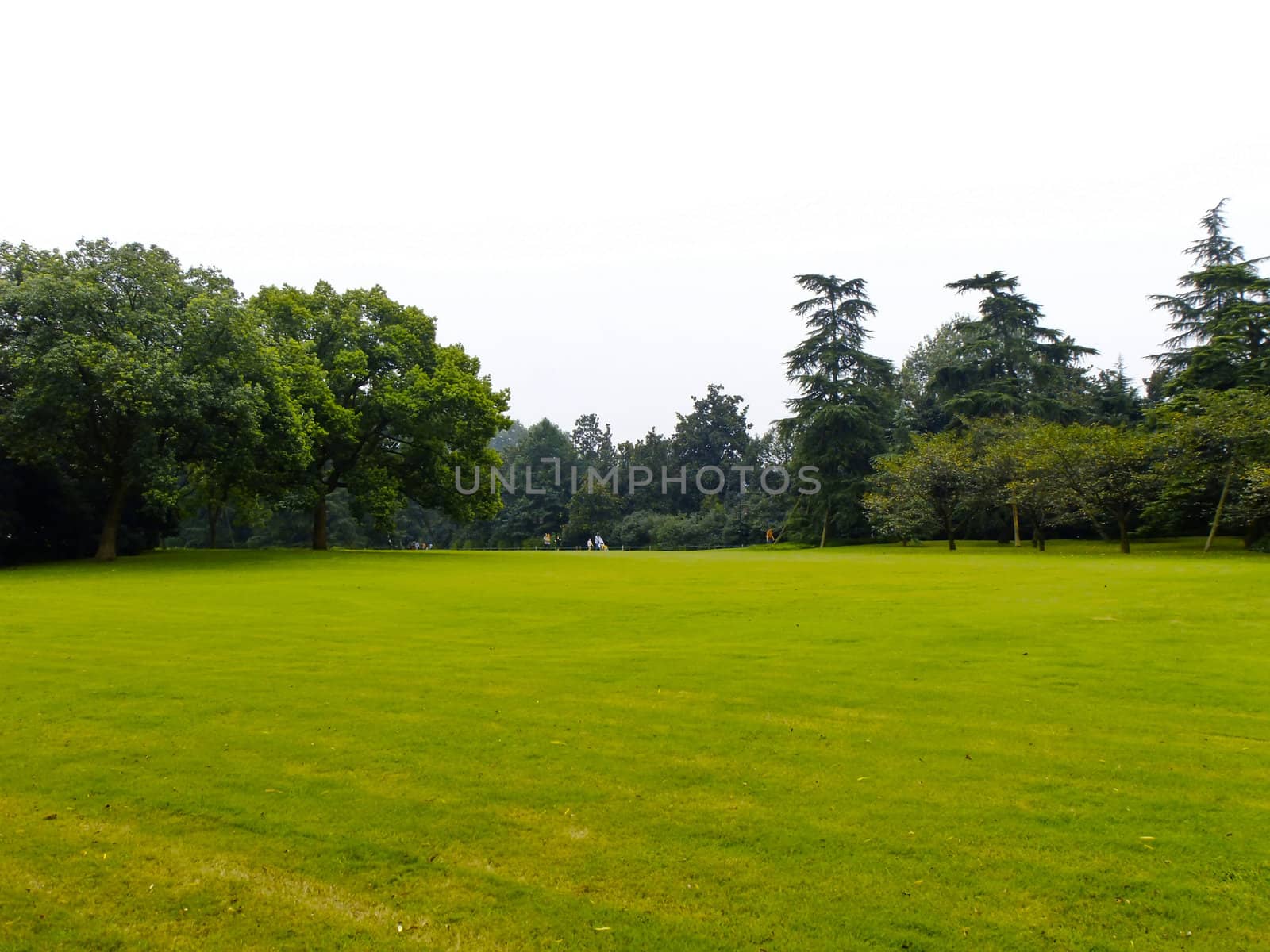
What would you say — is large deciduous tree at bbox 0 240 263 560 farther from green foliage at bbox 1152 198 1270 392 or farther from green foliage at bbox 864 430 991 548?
green foliage at bbox 1152 198 1270 392

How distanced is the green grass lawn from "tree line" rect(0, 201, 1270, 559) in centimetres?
1751

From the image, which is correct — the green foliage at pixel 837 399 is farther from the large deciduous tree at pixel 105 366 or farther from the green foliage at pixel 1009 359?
the large deciduous tree at pixel 105 366

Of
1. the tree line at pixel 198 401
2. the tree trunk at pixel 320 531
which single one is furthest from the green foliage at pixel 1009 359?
the tree trunk at pixel 320 531

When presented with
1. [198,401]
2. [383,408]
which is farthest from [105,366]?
[383,408]

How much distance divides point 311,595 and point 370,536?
5877 centimetres

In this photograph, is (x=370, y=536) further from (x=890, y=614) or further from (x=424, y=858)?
(x=424, y=858)

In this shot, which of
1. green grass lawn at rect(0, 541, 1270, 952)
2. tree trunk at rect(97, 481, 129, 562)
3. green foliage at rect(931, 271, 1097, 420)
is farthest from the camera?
green foliage at rect(931, 271, 1097, 420)

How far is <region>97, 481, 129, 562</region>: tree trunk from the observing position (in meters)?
28.3

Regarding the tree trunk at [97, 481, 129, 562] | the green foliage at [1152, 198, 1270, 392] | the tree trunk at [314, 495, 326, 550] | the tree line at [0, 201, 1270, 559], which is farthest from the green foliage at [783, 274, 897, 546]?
the tree trunk at [97, 481, 129, 562]

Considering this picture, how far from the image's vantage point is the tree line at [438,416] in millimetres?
26188

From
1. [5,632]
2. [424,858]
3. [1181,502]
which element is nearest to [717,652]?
[424,858]

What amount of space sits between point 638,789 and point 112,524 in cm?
2987

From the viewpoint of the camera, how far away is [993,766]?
18.3ft

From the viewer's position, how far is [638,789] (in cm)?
519
